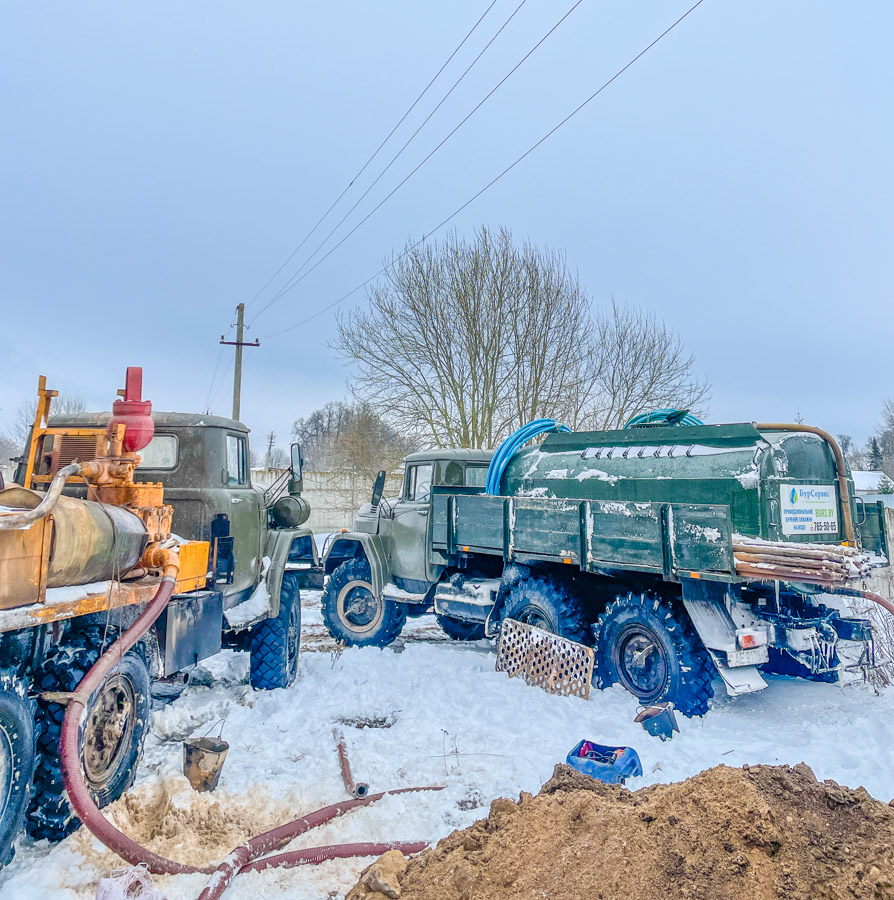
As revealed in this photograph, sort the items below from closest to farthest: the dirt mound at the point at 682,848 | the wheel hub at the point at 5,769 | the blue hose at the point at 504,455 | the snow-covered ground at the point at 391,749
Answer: the dirt mound at the point at 682,848
the wheel hub at the point at 5,769
the snow-covered ground at the point at 391,749
the blue hose at the point at 504,455

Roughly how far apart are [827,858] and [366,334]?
51.8 ft

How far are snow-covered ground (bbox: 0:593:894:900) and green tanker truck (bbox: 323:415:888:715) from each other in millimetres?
506

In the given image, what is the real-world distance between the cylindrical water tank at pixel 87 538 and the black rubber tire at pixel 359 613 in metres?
5.22

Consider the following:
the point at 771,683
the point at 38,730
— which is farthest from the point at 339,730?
the point at 771,683

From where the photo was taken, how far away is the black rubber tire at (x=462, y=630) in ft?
31.7

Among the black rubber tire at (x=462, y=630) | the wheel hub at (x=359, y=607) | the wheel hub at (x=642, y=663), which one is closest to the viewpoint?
the wheel hub at (x=642, y=663)

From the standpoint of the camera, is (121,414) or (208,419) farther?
(208,419)

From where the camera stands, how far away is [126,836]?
3213 mm

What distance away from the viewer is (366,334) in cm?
1725

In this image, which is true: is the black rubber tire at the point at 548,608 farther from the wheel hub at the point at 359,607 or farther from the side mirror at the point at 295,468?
the side mirror at the point at 295,468

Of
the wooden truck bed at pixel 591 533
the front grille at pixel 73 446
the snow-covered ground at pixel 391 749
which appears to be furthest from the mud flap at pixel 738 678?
the front grille at pixel 73 446

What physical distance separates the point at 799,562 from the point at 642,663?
6.26 ft

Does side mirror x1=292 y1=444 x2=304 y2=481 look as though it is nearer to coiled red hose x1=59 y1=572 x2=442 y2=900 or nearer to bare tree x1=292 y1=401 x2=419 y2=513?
coiled red hose x1=59 y1=572 x2=442 y2=900

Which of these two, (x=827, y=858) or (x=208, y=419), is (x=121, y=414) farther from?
(x=827, y=858)
